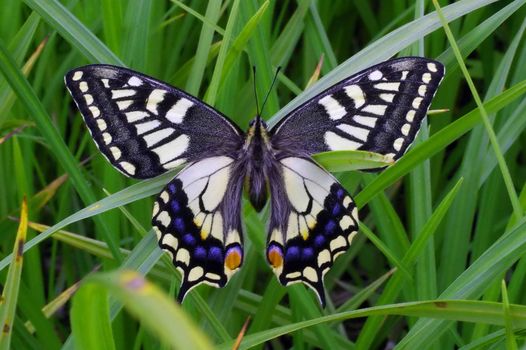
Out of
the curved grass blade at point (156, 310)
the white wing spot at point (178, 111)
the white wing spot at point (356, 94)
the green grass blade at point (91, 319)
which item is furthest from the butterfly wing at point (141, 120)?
the curved grass blade at point (156, 310)

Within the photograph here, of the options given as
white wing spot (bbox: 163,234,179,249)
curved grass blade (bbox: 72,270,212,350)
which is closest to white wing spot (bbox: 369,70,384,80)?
white wing spot (bbox: 163,234,179,249)

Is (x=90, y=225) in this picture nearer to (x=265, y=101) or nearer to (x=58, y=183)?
(x=58, y=183)

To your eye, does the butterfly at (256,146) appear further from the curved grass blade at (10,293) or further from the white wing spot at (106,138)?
the curved grass blade at (10,293)

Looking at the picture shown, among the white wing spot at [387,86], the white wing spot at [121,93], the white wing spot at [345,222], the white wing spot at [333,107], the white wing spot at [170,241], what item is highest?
the white wing spot at [121,93]

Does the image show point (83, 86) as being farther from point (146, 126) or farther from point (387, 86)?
point (387, 86)

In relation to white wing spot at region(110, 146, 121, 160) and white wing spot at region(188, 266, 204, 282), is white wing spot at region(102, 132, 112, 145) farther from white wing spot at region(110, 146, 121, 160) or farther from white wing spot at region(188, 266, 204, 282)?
white wing spot at region(188, 266, 204, 282)

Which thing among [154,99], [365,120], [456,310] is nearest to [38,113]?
[154,99]

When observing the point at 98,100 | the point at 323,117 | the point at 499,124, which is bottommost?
the point at 499,124

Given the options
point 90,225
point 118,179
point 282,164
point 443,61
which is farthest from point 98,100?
point 90,225
